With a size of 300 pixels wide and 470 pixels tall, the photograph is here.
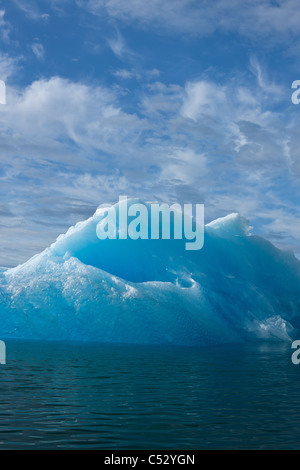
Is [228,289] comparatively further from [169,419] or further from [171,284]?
[169,419]

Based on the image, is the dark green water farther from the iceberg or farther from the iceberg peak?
the iceberg peak

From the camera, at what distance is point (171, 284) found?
927 inches

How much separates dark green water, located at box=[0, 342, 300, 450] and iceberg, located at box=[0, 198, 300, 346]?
20.9ft

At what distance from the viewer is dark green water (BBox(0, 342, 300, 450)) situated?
618 cm

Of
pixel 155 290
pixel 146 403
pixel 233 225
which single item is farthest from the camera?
pixel 233 225

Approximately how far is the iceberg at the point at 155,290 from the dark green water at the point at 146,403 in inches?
250

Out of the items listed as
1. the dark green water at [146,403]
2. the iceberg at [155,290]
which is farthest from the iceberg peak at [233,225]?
the dark green water at [146,403]

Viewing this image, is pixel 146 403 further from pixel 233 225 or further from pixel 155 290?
pixel 233 225

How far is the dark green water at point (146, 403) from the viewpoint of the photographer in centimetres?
618

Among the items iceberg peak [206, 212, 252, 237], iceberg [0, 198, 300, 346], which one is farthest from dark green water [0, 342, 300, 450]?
iceberg peak [206, 212, 252, 237]

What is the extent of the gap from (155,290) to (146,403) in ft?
47.3

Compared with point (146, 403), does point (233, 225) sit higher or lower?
higher

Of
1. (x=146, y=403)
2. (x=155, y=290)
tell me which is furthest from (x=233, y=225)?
(x=146, y=403)

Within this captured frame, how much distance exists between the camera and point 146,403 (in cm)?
837
